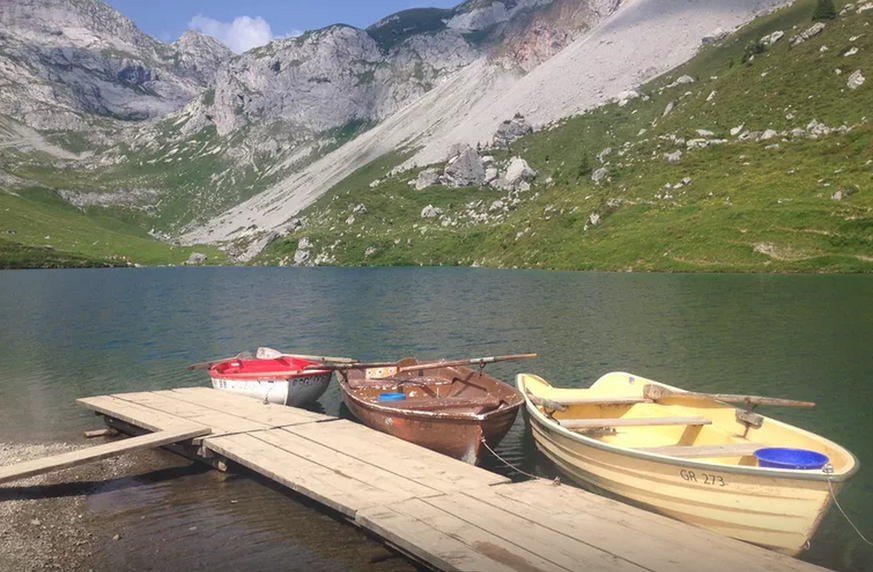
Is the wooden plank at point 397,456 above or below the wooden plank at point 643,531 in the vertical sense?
below

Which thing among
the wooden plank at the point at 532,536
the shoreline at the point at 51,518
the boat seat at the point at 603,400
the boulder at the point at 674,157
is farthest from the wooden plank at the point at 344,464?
the boulder at the point at 674,157

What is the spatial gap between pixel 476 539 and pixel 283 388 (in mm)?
16923

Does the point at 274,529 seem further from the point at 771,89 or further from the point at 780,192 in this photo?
the point at 771,89

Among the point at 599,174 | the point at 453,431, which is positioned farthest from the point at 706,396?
the point at 599,174

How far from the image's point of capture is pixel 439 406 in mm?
20594

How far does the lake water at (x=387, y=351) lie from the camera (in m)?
15.4

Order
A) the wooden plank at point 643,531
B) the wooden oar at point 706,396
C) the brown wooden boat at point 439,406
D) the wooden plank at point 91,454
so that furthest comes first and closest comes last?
1. the brown wooden boat at point 439,406
2. the wooden oar at point 706,396
3. the wooden plank at point 91,454
4. the wooden plank at point 643,531

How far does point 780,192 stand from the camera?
104 metres

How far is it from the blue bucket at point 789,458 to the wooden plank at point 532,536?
4.87m

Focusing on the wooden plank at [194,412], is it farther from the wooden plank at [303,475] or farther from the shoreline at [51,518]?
the shoreline at [51,518]

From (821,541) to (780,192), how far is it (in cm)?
10564

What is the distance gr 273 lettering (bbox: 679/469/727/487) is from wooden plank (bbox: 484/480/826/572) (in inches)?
48.3

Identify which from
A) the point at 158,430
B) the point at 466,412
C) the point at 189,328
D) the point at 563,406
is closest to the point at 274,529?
the point at 466,412

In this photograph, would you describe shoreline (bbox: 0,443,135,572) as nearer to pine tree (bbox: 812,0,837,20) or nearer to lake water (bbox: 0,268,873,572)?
lake water (bbox: 0,268,873,572)
